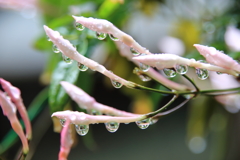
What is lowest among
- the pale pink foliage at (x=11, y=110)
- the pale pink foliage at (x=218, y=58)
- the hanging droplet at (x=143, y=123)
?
the pale pink foliage at (x=11, y=110)

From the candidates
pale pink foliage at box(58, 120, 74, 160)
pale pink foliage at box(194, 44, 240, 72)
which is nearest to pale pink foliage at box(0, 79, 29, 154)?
pale pink foliage at box(58, 120, 74, 160)

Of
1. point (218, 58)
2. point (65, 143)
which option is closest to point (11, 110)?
point (65, 143)

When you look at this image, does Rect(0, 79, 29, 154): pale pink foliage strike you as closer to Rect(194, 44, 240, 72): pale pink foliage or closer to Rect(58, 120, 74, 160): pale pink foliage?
Rect(58, 120, 74, 160): pale pink foliage

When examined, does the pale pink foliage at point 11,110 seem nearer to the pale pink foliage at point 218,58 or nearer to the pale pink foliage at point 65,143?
the pale pink foliage at point 65,143

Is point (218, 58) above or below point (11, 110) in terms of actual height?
above

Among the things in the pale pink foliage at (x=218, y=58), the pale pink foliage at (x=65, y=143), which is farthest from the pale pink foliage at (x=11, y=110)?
the pale pink foliage at (x=218, y=58)

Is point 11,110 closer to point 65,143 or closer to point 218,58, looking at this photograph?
point 65,143

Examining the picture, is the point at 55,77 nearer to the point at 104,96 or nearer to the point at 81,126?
the point at 81,126

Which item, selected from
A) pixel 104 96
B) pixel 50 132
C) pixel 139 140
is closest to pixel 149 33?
pixel 104 96
